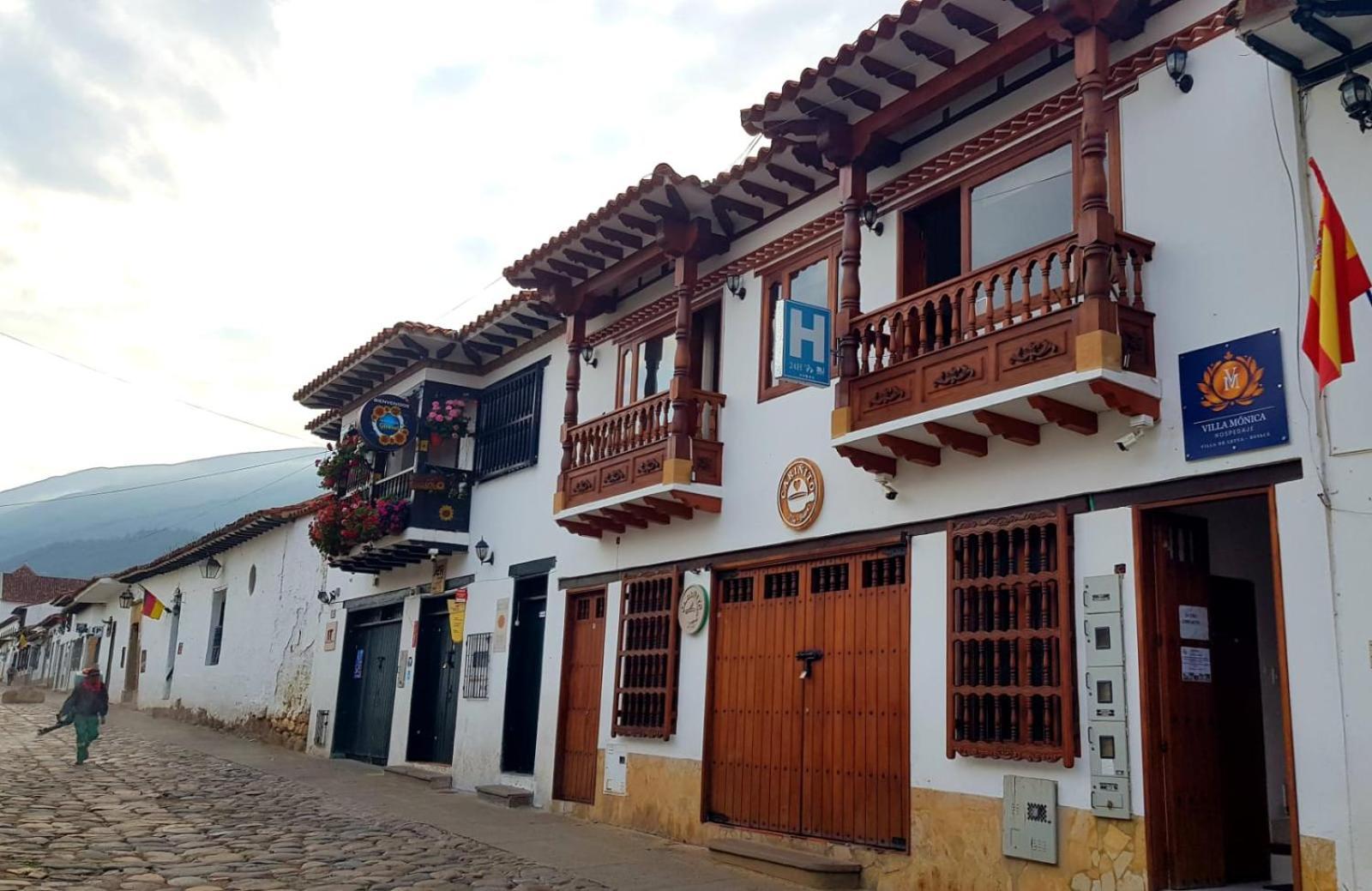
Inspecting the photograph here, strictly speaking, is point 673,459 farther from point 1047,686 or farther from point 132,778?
point 132,778

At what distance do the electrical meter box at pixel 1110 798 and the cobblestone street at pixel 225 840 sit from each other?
283cm

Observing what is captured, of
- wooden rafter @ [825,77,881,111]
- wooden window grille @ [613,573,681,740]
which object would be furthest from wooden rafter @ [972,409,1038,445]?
wooden window grille @ [613,573,681,740]

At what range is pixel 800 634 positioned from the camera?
32.7ft

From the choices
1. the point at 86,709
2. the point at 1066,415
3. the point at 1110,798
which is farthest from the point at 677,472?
the point at 86,709

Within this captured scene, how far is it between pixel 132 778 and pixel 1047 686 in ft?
38.8

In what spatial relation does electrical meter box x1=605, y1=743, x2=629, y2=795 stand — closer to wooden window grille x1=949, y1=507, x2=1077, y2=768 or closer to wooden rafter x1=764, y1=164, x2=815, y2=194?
wooden window grille x1=949, y1=507, x2=1077, y2=768

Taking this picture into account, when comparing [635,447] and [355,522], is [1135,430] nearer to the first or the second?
[635,447]

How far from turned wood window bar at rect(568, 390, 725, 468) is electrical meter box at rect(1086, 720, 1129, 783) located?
16.5 feet

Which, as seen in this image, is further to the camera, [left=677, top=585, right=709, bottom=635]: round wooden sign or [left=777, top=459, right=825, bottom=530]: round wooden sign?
[left=677, top=585, right=709, bottom=635]: round wooden sign

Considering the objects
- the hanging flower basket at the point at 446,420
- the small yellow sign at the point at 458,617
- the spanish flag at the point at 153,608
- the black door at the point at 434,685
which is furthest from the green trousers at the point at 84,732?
the spanish flag at the point at 153,608

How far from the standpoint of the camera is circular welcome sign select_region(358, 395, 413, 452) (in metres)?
15.8

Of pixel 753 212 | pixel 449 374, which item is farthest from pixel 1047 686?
pixel 449 374

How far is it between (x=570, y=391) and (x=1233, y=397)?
25.7ft

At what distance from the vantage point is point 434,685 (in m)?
16.4
